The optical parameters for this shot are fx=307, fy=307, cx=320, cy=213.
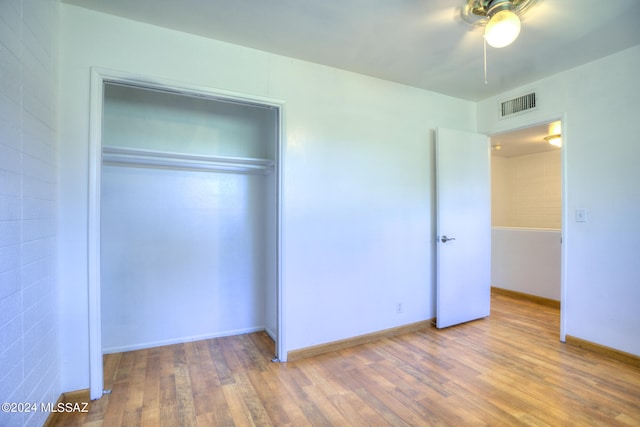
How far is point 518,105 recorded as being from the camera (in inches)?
128

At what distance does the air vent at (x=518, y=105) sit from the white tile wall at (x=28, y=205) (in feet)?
12.9

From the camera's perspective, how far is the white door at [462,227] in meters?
→ 3.23

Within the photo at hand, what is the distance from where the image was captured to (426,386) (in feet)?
7.08

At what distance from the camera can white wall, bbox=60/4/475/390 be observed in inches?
77.7

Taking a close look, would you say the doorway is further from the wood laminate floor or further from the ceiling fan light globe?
the ceiling fan light globe

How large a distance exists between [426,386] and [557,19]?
2643 mm

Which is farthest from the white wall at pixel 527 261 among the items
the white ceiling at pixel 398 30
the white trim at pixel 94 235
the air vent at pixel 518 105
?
the white trim at pixel 94 235

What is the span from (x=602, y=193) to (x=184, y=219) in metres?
3.78

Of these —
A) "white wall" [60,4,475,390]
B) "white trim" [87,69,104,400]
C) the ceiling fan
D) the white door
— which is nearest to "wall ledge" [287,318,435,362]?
"white wall" [60,4,475,390]

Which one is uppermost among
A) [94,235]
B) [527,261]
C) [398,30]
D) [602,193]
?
[398,30]

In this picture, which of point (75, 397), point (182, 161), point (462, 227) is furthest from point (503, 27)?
point (75, 397)

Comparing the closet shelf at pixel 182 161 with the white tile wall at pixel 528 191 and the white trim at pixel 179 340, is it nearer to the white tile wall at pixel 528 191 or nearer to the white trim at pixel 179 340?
the white trim at pixel 179 340

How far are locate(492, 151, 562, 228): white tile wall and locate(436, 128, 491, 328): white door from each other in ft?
9.28

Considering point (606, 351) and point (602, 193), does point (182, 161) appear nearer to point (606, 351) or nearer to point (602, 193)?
point (602, 193)
